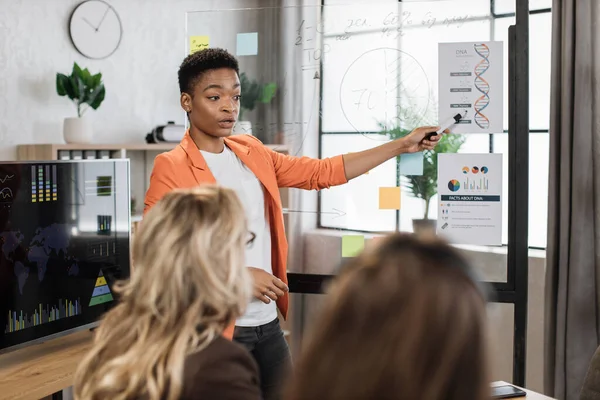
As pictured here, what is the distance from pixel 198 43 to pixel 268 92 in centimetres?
35

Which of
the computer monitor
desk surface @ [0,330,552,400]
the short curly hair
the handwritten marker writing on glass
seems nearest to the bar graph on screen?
the computer monitor

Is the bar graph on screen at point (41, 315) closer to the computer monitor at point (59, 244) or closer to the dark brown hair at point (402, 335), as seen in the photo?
the computer monitor at point (59, 244)

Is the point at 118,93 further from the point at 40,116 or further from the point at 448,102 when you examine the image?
the point at 448,102

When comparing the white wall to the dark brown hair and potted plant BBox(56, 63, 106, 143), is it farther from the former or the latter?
the dark brown hair

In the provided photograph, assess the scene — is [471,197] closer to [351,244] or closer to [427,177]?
[427,177]

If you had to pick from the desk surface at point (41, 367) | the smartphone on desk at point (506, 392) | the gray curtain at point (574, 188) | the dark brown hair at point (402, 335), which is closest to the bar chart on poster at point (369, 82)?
the gray curtain at point (574, 188)

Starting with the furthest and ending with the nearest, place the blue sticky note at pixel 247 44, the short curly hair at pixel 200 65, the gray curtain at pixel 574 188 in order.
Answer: the gray curtain at pixel 574 188 → the blue sticky note at pixel 247 44 → the short curly hair at pixel 200 65

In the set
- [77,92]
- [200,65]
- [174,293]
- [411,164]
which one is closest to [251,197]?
[200,65]

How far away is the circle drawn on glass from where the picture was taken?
107 inches

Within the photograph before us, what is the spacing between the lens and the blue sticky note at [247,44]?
2.87 metres

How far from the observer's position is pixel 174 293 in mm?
1176

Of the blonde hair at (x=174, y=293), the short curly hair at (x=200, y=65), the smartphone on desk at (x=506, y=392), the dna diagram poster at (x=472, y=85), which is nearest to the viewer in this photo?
the blonde hair at (x=174, y=293)

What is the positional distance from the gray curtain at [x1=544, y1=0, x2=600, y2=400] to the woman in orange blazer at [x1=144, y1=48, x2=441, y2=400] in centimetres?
124

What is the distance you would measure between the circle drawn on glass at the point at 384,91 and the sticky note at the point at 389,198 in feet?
0.65
